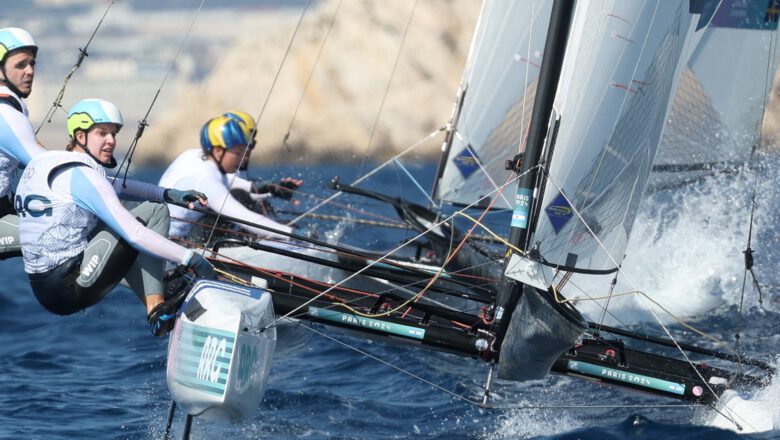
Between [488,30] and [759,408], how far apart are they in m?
4.68

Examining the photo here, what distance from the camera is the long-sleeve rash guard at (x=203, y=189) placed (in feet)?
25.0

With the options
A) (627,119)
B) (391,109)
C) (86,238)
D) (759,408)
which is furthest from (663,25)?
(391,109)

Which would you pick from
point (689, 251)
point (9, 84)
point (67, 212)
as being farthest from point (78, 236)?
point (689, 251)

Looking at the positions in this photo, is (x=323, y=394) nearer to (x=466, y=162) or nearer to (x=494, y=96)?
(x=466, y=162)

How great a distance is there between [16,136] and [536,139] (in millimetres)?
2443

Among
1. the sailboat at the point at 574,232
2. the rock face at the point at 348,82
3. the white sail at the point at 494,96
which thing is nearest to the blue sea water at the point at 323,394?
the sailboat at the point at 574,232

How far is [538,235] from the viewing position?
5523mm

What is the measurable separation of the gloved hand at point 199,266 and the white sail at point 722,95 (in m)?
4.78

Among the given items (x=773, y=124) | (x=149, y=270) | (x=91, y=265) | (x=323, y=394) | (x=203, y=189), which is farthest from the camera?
(x=773, y=124)

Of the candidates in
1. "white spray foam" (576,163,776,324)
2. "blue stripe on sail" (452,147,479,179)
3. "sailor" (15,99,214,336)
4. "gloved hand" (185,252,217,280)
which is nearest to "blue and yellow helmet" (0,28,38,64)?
"sailor" (15,99,214,336)

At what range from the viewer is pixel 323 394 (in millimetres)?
6500

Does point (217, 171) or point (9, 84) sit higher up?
point (9, 84)

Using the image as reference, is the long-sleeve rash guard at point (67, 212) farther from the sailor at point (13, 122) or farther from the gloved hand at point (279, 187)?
the gloved hand at point (279, 187)

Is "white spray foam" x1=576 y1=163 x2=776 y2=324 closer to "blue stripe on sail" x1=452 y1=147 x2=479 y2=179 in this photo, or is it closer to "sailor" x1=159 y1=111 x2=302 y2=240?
"blue stripe on sail" x1=452 y1=147 x2=479 y2=179
